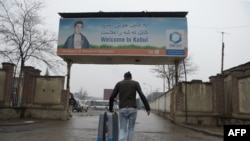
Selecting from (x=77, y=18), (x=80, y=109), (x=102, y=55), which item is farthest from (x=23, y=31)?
(x=80, y=109)

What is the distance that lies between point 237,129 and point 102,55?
1711 cm

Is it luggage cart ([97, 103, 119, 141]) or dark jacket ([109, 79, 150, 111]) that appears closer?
luggage cart ([97, 103, 119, 141])

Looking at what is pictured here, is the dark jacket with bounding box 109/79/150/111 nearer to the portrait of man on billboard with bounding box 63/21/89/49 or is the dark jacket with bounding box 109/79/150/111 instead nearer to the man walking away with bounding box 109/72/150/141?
the man walking away with bounding box 109/72/150/141

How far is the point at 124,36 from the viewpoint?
22906 mm

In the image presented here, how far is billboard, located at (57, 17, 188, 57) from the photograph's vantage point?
22484mm

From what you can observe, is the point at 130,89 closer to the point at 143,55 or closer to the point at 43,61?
the point at 143,55

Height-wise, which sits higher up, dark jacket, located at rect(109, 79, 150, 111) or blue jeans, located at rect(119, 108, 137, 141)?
dark jacket, located at rect(109, 79, 150, 111)

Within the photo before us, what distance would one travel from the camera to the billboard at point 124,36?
22484 millimetres

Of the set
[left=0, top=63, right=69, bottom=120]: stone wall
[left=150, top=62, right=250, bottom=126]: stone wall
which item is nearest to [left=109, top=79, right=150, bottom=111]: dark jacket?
[left=150, top=62, right=250, bottom=126]: stone wall

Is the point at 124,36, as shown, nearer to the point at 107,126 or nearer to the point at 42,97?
the point at 42,97

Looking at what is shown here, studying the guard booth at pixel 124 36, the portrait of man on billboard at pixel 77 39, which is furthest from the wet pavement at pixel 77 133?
the portrait of man on billboard at pixel 77 39

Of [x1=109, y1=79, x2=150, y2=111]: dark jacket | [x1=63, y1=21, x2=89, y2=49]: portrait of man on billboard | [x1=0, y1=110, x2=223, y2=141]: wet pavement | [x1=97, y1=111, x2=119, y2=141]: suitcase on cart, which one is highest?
[x1=63, y1=21, x2=89, y2=49]: portrait of man on billboard

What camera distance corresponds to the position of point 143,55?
2233 centimetres

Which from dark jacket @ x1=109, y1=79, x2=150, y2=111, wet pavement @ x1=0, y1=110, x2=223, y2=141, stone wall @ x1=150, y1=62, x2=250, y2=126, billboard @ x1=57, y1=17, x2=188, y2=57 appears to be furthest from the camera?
billboard @ x1=57, y1=17, x2=188, y2=57
